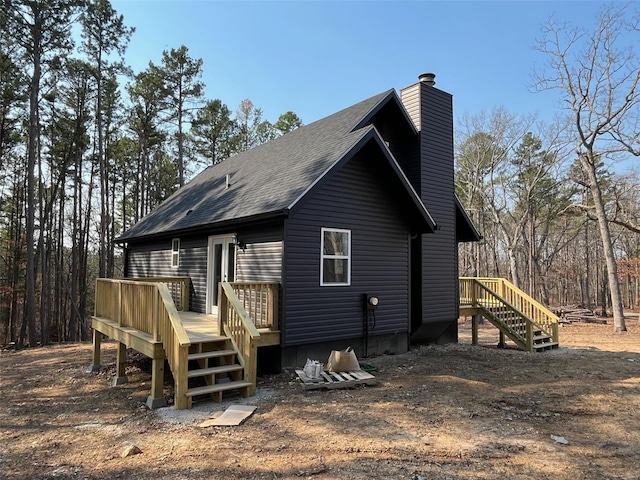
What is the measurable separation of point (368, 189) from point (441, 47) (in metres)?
6.11

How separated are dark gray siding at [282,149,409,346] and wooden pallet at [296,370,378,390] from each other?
1.04m

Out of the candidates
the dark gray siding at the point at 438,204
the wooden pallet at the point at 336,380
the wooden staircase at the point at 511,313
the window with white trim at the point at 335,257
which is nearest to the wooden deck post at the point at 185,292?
the window with white trim at the point at 335,257

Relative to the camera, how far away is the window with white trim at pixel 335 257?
28.3 ft

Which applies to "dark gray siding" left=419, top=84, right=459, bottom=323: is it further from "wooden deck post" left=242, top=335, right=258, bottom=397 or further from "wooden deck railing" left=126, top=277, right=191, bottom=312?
"wooden deck railing" left=126, top=277, right=191, bottom=312

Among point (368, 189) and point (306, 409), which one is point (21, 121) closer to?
point (368, 189)

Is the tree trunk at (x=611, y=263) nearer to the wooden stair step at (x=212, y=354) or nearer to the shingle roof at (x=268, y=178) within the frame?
the shingle roof at (x=268, y=178)

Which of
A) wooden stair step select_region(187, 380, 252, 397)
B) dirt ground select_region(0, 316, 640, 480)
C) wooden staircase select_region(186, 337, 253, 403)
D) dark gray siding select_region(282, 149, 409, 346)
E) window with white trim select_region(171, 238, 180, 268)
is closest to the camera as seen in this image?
dirt ground select_region(0, 316, 640, 480)

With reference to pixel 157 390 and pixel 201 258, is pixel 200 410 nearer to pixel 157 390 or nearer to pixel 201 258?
pixel 157 390

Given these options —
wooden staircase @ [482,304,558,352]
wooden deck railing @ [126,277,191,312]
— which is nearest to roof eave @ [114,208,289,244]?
wooden deck railing @ [126,277,191,312]

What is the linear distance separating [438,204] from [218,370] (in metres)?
7.75

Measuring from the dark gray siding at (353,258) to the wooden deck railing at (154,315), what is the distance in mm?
2275

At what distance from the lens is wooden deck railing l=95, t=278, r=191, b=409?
589 centimetres

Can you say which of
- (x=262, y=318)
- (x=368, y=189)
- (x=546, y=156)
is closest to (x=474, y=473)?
(x=262, y=318)

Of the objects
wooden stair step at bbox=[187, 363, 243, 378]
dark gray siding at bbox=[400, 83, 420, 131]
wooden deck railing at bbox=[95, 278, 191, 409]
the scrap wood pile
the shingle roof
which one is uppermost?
dark gray siding at bbox=[400, 83, 420, 131]
